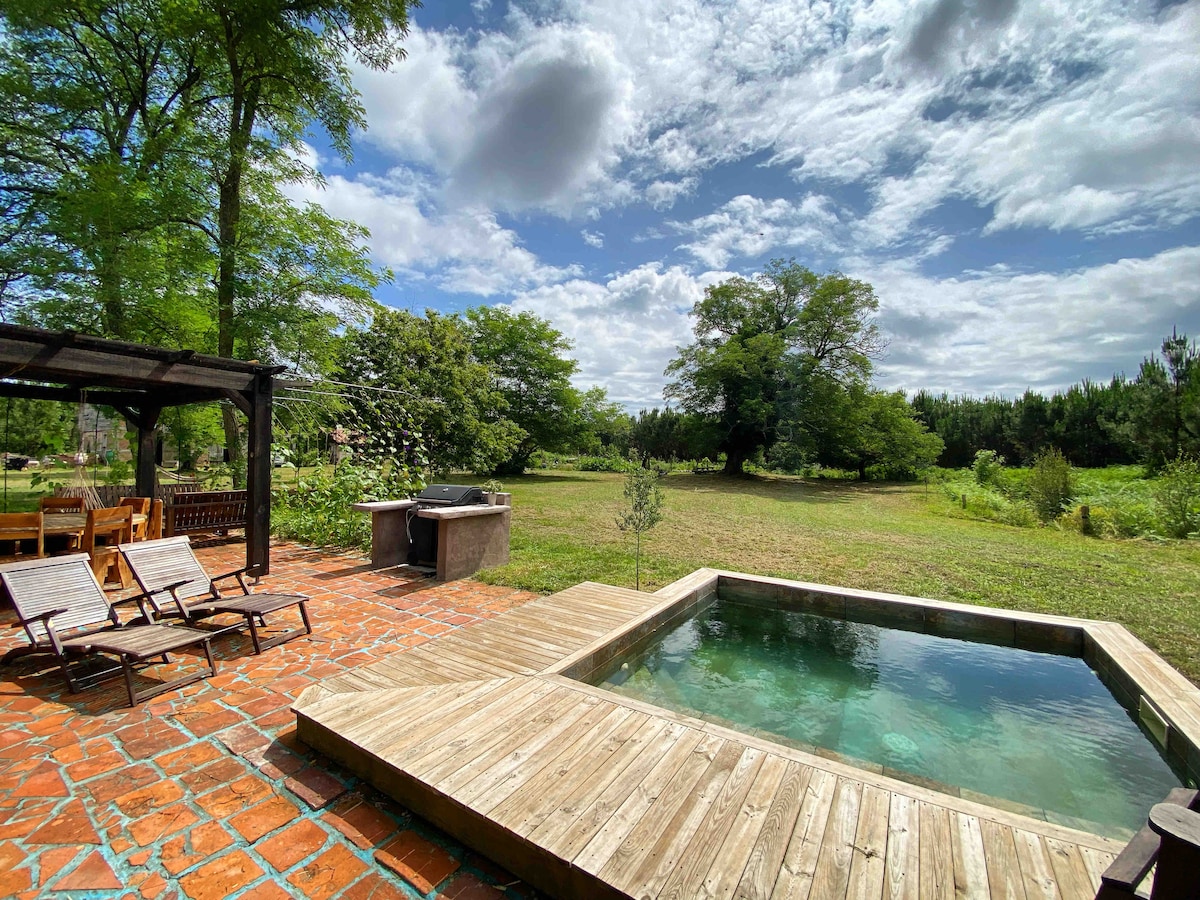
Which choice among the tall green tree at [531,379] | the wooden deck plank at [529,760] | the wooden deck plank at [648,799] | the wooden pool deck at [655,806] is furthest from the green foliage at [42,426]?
the tall green tree at [531,379]

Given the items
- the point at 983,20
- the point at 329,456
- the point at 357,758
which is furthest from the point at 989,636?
the point at 329,456

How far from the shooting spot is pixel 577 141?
9.20 m

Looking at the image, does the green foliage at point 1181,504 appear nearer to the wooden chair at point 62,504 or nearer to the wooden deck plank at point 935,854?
the wooden deck plank at point 935,854

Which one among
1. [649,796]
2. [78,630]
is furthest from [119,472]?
[649,796]

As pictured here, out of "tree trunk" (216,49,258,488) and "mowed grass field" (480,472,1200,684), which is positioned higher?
Result: "tree trunk" (216,49,258,488)

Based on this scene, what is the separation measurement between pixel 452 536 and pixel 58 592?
3.25 metres

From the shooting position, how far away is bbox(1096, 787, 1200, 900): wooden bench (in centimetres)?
100

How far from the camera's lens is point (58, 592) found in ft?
11.8

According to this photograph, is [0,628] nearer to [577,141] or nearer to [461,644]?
[461,644]

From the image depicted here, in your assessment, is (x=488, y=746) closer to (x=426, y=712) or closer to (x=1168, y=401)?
→ (x=426, y=712)

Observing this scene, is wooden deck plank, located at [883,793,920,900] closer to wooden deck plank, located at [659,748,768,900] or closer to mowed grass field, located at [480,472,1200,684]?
wooden deck plank, located at [659,748,768,900]

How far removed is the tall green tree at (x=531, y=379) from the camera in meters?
26.0

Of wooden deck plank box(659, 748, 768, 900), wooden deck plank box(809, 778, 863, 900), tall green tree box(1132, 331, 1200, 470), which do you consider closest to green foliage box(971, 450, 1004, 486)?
tall green tree box(1132, 331, 1200, 470)

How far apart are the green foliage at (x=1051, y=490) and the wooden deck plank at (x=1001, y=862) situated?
44.7 ft
